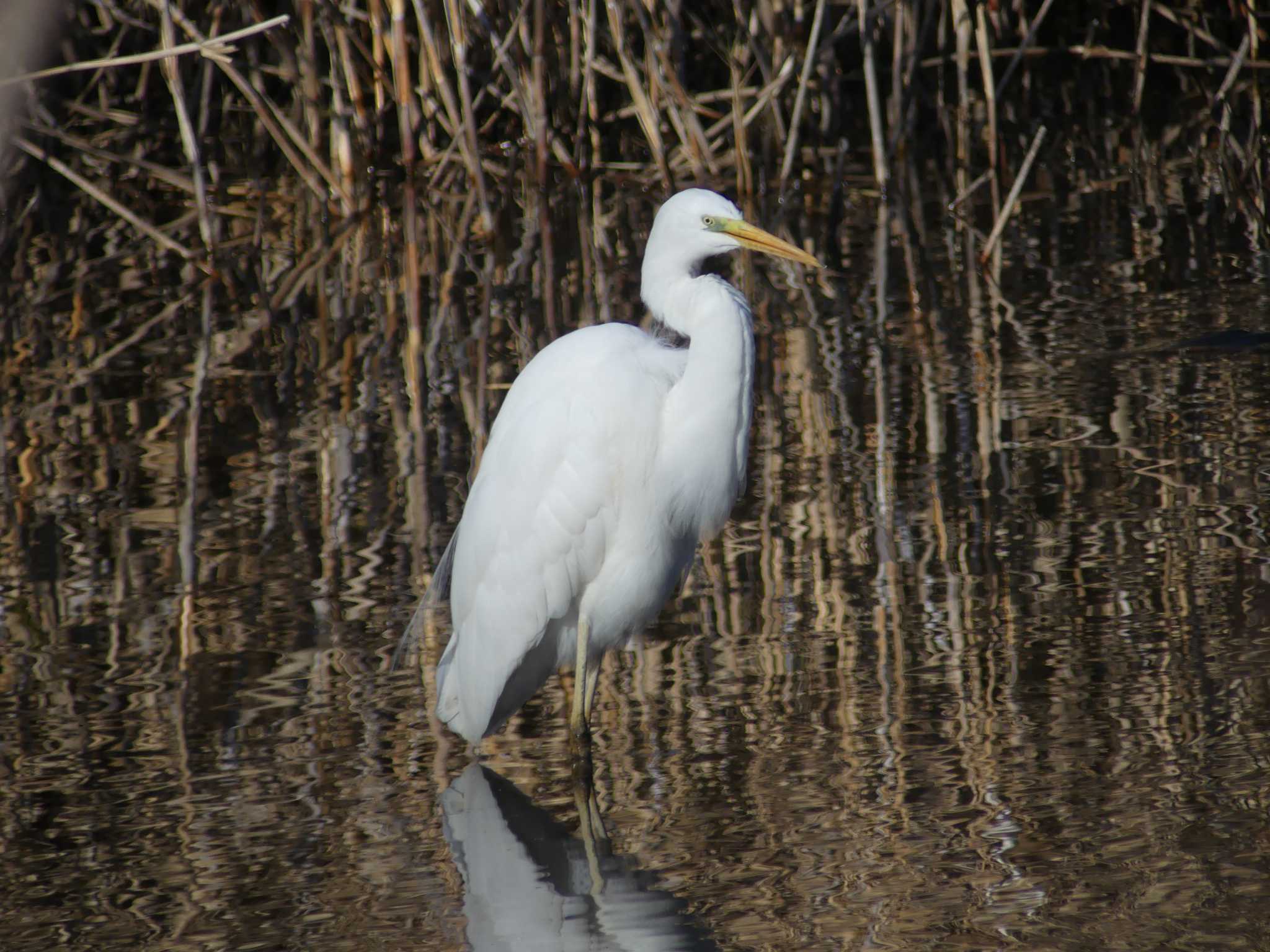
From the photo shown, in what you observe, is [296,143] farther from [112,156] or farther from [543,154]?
[543,154]

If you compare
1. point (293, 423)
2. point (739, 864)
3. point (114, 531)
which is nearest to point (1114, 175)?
point (293, 423)

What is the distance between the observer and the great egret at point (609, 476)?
11.6 feet

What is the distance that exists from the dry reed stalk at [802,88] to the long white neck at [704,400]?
5682 millimetres

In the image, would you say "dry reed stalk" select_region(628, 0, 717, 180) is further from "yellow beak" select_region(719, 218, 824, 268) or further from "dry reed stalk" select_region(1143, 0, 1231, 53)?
"yellow beak" select_region(719, 218, 824, 268)

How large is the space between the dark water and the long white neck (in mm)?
446

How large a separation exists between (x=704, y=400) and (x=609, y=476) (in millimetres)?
275

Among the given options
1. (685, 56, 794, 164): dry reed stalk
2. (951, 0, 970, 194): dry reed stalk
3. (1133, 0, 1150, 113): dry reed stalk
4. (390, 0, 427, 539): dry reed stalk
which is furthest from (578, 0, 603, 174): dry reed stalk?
(1133, 0, 1150, 113): dry reed stalk

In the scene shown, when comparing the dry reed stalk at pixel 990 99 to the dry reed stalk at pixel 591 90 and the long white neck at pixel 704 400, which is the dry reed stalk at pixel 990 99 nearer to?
→ the dry reed stalk at pixel 591 90

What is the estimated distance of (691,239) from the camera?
11.8 feet

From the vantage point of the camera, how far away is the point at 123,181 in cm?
1215

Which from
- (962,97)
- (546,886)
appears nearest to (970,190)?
(962,97)

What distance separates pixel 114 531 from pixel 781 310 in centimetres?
338

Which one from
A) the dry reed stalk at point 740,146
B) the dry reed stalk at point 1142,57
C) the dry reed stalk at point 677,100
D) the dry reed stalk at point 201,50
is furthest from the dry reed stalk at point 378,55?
the dry reed stalk at point 1142,57

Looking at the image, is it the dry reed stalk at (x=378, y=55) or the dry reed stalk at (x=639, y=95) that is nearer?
the dry reed stalk at (x=639, y=95)
